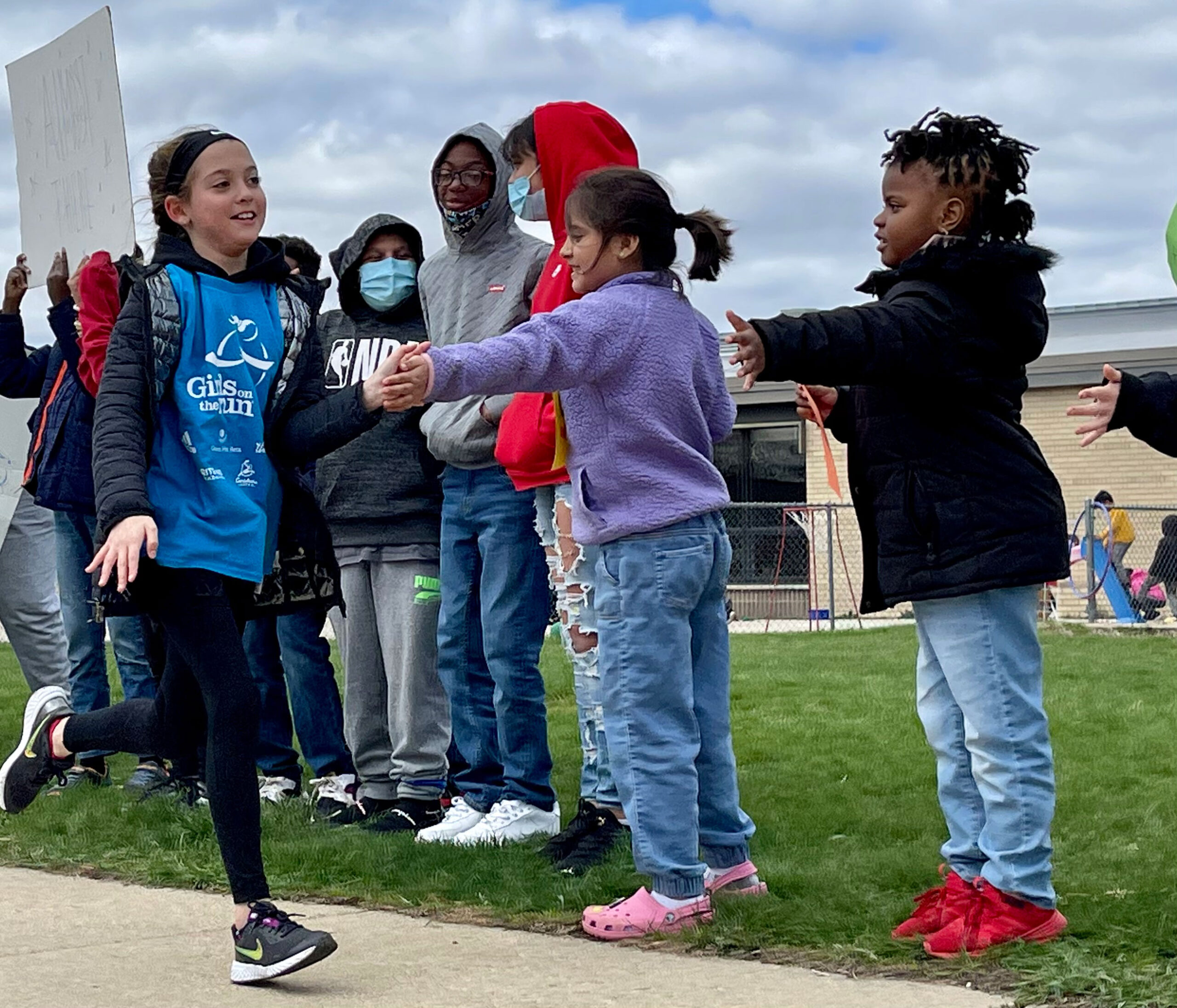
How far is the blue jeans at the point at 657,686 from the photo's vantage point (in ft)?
14.0

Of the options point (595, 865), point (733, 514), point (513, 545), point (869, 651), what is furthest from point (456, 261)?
point (733, 514)

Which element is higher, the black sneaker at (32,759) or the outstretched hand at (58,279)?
the outstretched hand at (58,279)

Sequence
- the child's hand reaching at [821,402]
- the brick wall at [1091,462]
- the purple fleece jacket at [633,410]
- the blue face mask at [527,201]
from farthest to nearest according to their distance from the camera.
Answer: the brick wall at [1091,462]
the blue face mask at [527,201]
the child's hand reaching at [821,402]
the purple fleece jacket at [633,410]

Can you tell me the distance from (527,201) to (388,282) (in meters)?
1.04

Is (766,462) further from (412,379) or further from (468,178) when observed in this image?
(412,379)

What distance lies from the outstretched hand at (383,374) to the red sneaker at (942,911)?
1814 millimetres

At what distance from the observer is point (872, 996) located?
3604 mm

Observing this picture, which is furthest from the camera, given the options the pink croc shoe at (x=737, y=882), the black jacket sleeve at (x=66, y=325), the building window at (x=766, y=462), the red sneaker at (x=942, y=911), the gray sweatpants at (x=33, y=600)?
the building window at (x=766, y=462)

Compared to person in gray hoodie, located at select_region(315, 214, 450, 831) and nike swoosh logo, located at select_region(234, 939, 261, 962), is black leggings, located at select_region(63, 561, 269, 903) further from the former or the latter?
person in gray hoodie, located at select_region(315, 214, 450, 831)

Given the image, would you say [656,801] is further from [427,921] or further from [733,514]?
[733,514]

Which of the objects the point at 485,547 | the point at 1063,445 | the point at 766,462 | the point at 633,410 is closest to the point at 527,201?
the point at 485,547

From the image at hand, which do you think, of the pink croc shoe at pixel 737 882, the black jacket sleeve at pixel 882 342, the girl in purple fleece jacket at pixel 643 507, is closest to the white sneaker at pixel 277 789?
the pink croc shoe at pixel 737 882

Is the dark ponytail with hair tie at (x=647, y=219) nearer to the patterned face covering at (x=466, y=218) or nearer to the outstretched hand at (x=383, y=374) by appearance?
the outstretched hand at (x=383, y=374)

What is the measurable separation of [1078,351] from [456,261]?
21691 mm
